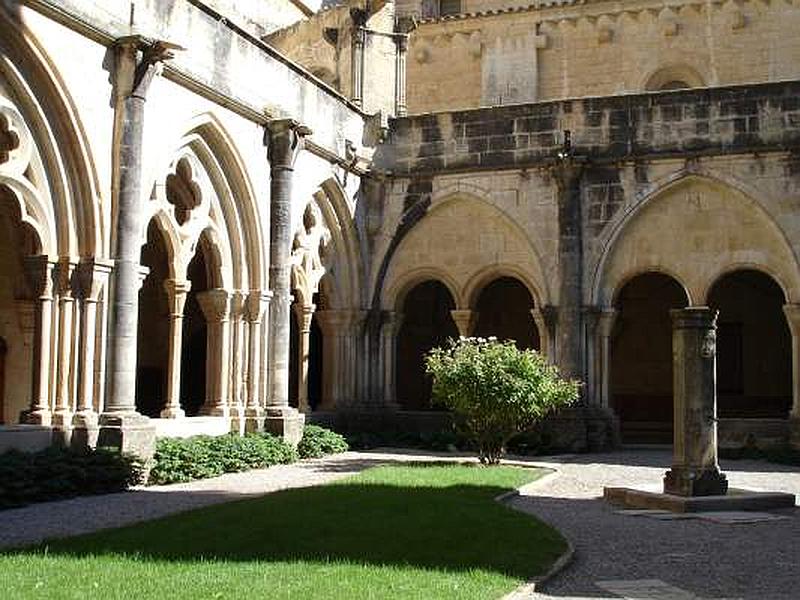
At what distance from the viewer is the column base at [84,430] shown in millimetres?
12000

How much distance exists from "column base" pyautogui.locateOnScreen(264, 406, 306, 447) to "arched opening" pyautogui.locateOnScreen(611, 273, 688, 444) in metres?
9.48

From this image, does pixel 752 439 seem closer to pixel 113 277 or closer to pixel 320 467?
pixel 320 467

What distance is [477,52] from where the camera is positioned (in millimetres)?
26109

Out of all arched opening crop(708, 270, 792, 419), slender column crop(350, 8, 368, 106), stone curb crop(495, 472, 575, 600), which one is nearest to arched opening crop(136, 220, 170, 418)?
slender column crop(350, 8, 368, 106)

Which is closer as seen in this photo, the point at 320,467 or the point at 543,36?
the point at 320,467

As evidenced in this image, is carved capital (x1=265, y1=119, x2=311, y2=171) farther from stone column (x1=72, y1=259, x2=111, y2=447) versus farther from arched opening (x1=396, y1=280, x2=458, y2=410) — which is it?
arched opening (x1=396, y1=280, x2=458, y2=410)

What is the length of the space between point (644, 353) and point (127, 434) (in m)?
14.3

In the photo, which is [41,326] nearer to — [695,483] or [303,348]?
[303,348]

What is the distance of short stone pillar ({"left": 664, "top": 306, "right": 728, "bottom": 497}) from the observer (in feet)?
37.1

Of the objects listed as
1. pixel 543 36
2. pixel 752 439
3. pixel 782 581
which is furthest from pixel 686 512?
pixel 543 36

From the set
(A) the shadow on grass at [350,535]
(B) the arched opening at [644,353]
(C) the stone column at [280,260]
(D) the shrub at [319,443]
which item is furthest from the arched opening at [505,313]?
(A) the shadow on grass at [350,535]

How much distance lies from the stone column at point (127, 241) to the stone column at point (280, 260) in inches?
144

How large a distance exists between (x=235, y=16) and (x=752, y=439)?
14.2m

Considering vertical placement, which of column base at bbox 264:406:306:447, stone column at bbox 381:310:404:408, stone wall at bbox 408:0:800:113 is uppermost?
stone wall at bbox 408:0:800:113
